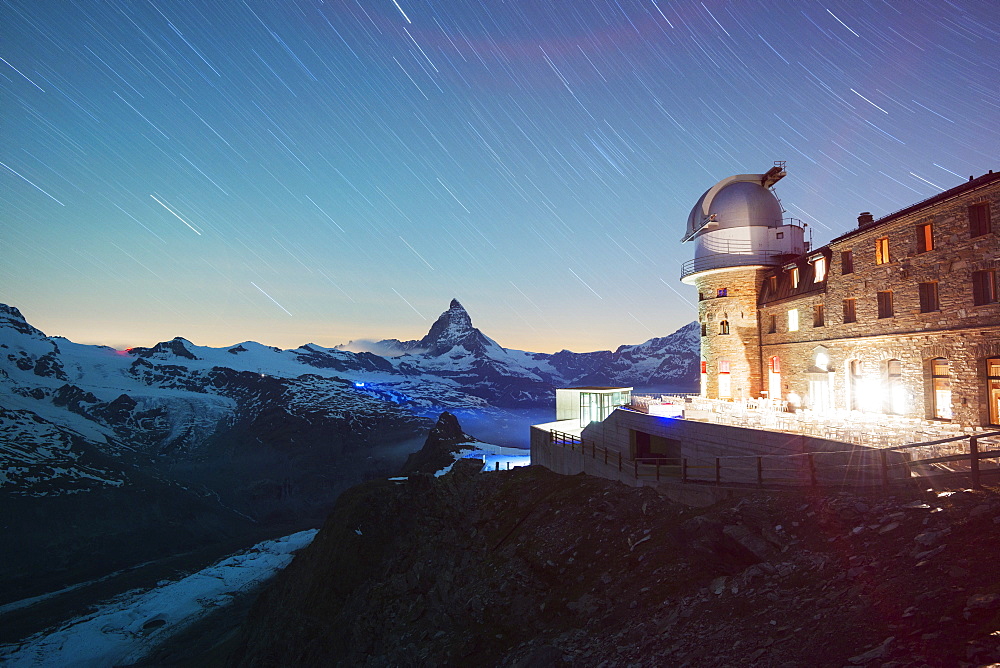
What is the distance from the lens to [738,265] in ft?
104

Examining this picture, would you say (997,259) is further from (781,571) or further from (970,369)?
(781,571)

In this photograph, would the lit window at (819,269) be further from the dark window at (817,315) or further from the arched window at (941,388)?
the arched window at (941,388)

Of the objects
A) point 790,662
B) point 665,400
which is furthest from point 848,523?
point 665,400

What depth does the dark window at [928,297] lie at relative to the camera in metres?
20.1

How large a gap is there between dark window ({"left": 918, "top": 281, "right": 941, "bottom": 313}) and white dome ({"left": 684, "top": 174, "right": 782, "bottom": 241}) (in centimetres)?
1256

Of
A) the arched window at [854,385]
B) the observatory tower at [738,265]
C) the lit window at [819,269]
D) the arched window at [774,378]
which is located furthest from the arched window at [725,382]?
the arched window at [854,385]

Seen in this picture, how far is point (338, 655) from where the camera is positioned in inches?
977

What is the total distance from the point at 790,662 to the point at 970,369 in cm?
1752

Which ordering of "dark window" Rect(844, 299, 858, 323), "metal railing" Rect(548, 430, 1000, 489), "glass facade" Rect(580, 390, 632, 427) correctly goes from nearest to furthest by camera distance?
"metal railing" Rect(548, 430, 1000, 489) < "dark window" Rect(844, 299, 858, 323) < "glass facade" Rect(580, 390, 632, 427)

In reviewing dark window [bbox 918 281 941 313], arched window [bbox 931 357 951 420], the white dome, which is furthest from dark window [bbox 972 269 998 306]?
the white dome

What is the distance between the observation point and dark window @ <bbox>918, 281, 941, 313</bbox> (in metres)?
20.1

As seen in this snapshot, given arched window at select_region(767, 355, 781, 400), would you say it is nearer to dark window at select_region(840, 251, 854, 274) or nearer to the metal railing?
dark window at select_region(840, 251, 854, 274)

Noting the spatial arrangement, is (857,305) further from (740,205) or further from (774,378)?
(740,205)

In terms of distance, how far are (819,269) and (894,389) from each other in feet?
25.4
